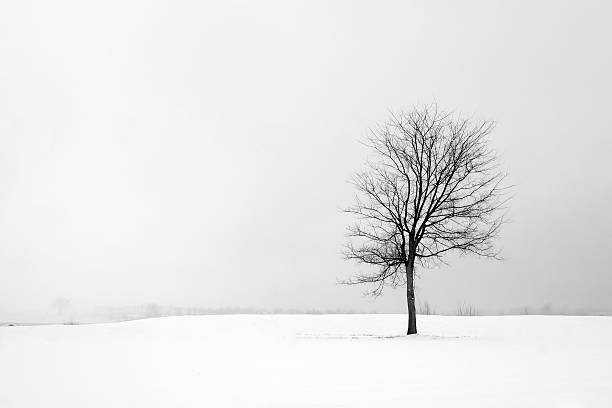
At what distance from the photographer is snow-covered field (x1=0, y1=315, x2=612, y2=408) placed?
27.4ft

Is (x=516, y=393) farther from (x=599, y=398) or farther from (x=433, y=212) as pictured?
(x=433, y=212)

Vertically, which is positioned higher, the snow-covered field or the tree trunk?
the tree trunk

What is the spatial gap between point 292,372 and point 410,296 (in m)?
12.7

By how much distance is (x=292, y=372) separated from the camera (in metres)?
11.1

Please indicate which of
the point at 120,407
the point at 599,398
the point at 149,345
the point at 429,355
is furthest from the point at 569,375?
the point at 149,345

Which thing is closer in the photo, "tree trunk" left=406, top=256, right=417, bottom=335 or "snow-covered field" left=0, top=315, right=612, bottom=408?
"snow-covered field" left=0, top=315, right=612, bottom=408

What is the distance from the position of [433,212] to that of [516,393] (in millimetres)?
15267

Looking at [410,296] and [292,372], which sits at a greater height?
[410,296]

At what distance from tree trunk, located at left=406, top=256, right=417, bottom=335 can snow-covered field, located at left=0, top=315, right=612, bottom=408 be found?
235 centimetres

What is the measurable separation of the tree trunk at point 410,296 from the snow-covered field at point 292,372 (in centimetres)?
235

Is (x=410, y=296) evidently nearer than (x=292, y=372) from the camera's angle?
No

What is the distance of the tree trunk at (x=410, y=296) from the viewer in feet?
74.0

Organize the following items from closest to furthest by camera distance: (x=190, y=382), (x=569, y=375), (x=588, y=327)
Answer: (x=190, y=382) → (x=569, y=375) → (x=588, y=327)

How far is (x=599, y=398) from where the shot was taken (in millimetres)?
8305
